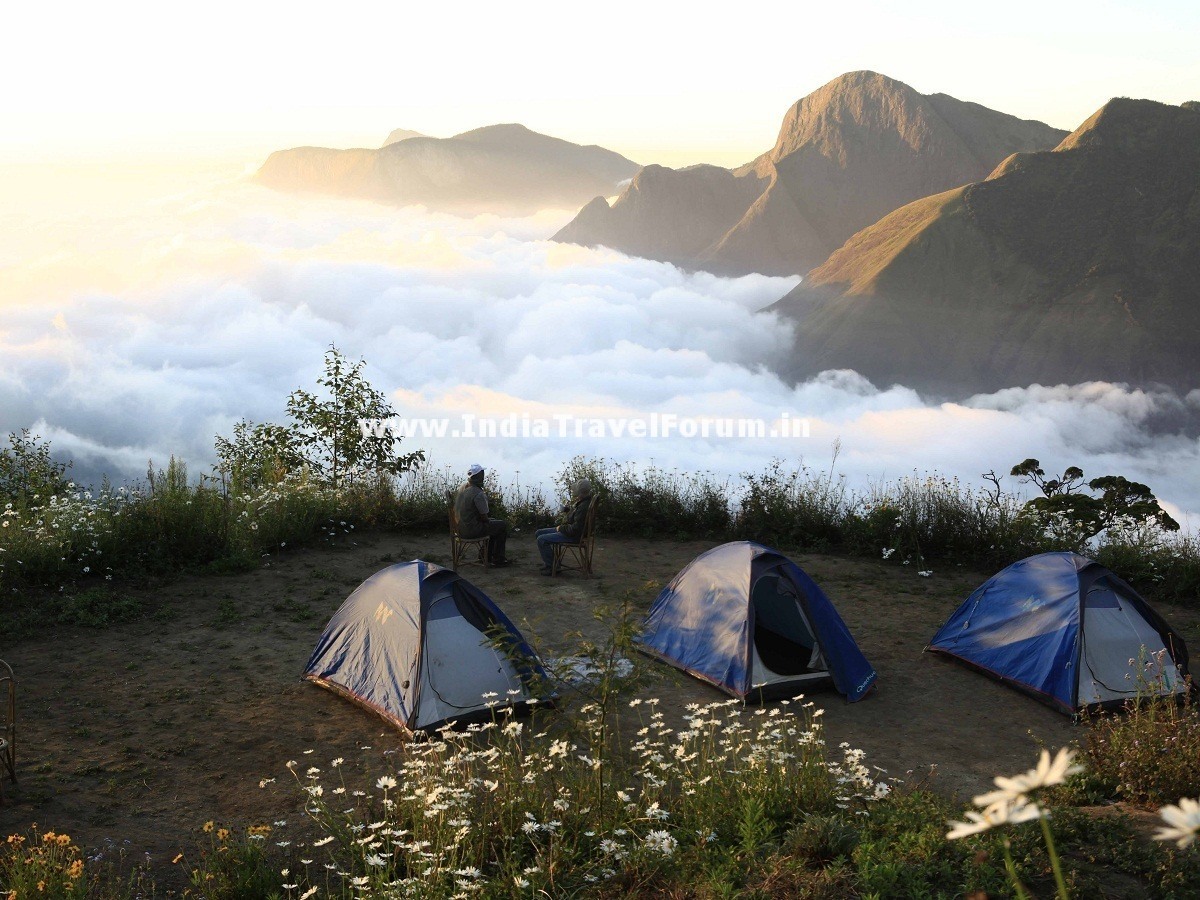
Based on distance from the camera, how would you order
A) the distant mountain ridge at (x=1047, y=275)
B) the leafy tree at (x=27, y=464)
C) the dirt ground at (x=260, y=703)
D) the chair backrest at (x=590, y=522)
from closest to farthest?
the dirt ground at (x=260, y=703)
the chair backrest at (x=590, y=522)
the leafy tree at (x=27, y=464)
the distant mountain ridge at (x=1047, y=275)

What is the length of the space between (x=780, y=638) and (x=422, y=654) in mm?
3521

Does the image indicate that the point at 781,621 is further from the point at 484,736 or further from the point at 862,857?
the point at 862,857

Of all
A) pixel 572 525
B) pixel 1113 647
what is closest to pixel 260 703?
pixel 572 525

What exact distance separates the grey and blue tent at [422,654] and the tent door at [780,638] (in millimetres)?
2154

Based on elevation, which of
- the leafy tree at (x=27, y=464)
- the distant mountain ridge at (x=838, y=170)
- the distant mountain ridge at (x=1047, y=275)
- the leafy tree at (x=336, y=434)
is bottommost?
the leafy tree at (x=27, y=464)

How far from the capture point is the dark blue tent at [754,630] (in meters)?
8.68

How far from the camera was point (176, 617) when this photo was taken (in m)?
10.5

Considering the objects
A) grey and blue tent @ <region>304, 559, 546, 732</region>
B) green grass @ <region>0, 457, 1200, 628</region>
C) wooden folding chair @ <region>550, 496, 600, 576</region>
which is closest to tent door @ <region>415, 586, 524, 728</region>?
grey and blue tent @ <region>304, 559, 546, 732</region>

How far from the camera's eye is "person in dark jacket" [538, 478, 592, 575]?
1216 cm

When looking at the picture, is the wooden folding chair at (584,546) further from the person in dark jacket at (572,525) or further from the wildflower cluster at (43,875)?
the wildflower cluster at (43,875)

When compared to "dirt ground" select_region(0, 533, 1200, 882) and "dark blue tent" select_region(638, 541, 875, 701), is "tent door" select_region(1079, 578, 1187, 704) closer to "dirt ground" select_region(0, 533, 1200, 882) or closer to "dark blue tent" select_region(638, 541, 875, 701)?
"dirt ground" select_region(0, 533, 1200, 882)

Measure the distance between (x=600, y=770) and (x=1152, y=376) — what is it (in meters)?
117

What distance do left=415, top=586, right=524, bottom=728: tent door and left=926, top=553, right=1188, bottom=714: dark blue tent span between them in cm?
472

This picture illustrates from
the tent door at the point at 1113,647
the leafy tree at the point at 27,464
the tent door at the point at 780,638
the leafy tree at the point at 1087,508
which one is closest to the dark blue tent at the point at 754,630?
the tent door at the point at 780,638
